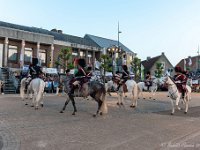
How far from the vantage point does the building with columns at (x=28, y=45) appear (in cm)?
4225

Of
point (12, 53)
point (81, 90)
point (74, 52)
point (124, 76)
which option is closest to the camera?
point (81, 90)

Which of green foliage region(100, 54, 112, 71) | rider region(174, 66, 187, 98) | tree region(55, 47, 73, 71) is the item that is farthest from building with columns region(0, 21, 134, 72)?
rider region(174, 66, 187, 98)

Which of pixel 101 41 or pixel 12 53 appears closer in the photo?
pixel 12 53

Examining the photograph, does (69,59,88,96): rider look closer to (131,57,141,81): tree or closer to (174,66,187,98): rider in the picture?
(174,66,187,98): rider

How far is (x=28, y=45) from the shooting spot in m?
45.7

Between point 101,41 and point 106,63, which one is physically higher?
point 101,41

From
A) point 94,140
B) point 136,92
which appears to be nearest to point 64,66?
point 136,92

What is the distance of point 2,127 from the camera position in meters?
10.1

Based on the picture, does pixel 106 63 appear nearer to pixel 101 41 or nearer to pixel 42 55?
pixel 42 55

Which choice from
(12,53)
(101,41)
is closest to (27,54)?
(12,53)

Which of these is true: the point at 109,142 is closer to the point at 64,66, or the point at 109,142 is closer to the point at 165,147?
the point at 165,147

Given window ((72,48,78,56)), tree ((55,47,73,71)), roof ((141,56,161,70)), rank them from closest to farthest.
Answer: tree ((55,47,73,71)) < window ((72,48,78,56)) < roof ((141,56,161,70))

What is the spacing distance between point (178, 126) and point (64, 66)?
35.5 meters

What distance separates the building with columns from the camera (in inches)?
1663
